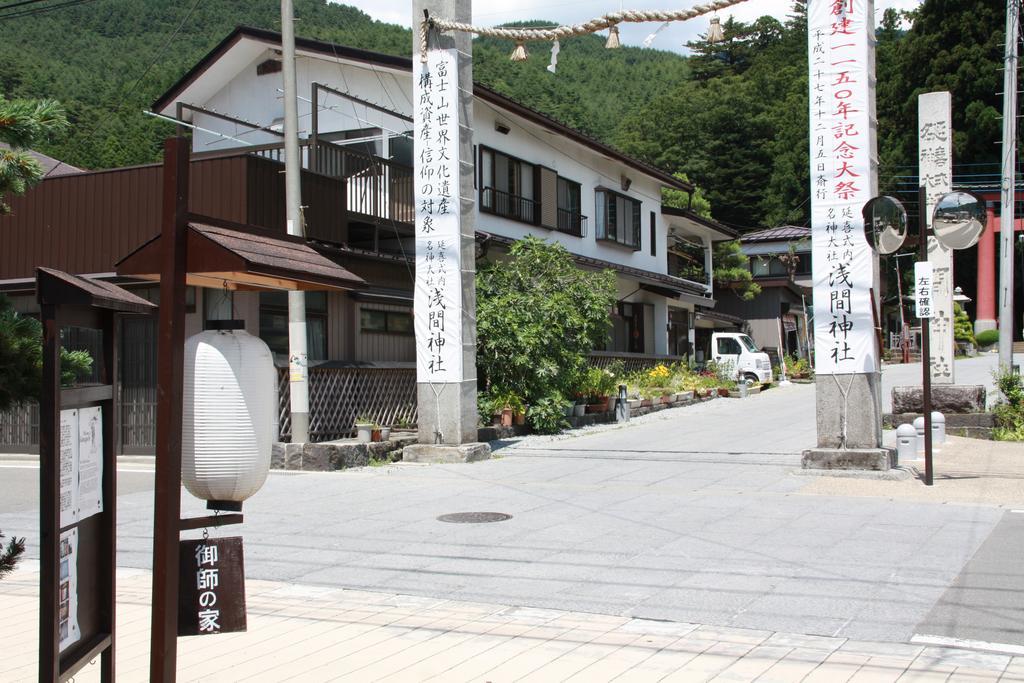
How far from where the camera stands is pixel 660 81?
251ft

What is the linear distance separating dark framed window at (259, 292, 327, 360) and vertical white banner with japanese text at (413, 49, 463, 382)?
2153 mm

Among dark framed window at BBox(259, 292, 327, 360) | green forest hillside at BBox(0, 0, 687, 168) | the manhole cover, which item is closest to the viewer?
the manhole cover

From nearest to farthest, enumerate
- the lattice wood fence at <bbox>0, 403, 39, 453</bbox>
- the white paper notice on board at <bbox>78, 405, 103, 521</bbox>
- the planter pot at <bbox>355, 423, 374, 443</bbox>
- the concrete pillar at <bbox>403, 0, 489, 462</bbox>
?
the white paper notice on board at <bbox>78, 405, 103, 521</bbox>
the concrete pillar at <bbox>403, 0, 489, 462</bbox>
the planter pot at <bbox>355, 423, 374, 443</bbox>
the lattice wood fence at <bbox>0, 403, 39, 453</bbox>

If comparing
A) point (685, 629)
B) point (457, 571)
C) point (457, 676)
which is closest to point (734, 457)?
point (457, 571)

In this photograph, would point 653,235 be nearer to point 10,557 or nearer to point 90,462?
point 90,462

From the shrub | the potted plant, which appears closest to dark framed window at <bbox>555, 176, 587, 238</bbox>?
the potted plant

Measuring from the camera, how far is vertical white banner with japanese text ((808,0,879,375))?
40.9ft

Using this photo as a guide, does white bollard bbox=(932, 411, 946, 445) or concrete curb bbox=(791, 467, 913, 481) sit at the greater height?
white bollard bbox=(932, 411, 946, 445)

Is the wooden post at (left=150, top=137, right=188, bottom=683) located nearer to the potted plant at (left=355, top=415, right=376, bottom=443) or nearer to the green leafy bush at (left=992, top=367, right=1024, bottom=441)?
the potted plant at (left=355, top=415, right=376, bottom=443)

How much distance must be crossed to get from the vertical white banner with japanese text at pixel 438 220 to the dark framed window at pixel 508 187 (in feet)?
22.5

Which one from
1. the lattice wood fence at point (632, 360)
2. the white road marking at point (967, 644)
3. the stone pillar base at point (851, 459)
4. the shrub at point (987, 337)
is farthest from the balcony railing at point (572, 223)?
the shrub at point (987, 337)

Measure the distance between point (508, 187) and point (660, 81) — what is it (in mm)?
57248

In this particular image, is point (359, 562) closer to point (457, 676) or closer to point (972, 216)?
point (457, 676)

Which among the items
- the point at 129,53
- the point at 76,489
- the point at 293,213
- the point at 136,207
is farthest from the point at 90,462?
the point at 129,53
